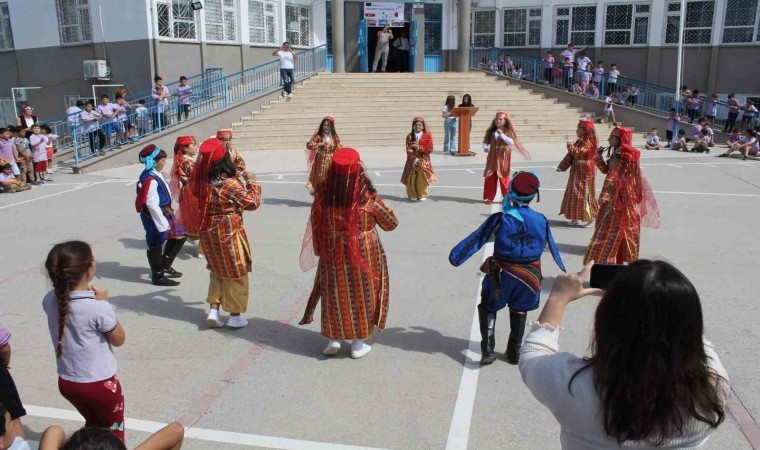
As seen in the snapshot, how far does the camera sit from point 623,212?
21.1ft

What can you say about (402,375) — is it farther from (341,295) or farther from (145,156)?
(145,156)

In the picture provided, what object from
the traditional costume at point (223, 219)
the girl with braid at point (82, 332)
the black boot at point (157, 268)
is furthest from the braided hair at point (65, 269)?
the black boot at point (157, 268)

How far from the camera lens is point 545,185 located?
12734 millimetres

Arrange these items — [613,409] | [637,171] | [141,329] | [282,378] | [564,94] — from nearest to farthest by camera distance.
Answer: [613,409] < [282,378] < [141,329] < [637,171] < [564,94]

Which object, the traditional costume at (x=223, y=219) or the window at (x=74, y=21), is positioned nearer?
the traditional costume at (x=223, y=219)

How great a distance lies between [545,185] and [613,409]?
1135 centimetres

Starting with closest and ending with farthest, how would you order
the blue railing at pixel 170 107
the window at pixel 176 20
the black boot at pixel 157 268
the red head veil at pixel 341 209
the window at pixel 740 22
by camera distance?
the red head veil at pixel 341 209 → the black boot at pixel 157 268 → the blue railing at pixel 170 107 → the window at pixel 176 20 → the window at pixel 740 22

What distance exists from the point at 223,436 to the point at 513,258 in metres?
2.36

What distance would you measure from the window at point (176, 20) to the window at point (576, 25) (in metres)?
13.9

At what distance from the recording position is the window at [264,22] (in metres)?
22.0

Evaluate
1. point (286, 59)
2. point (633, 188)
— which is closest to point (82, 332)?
point (633, 188)

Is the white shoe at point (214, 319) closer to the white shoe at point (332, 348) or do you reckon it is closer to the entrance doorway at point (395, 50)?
the white shoe at point (332, 348)

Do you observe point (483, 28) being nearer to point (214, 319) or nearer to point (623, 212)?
point (623, 212)

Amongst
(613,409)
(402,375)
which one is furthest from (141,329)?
(613,409)
